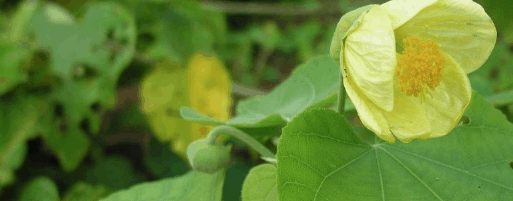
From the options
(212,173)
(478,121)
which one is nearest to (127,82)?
(212,173)

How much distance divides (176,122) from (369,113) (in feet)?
4.74

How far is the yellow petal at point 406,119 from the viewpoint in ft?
2.46

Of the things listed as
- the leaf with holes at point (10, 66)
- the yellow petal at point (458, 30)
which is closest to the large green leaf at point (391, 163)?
the yellow petal at point (458, 30)

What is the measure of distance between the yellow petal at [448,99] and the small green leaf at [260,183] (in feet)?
0.73

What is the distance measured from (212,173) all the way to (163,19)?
59.4 inches

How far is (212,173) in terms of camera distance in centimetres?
94

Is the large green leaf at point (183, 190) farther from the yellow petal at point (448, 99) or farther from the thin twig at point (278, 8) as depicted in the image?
the thin twig at point (278, 8)

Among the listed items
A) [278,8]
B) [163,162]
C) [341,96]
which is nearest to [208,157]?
[341,96]

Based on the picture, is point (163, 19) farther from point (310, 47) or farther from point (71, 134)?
point (310, 47)

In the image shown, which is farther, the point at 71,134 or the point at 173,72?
the point at 173,72

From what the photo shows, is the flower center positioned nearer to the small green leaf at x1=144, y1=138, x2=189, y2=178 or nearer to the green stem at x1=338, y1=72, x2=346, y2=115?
the green stem at x1=338, y1=72, x2=346, y2=115

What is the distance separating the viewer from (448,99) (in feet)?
2.64

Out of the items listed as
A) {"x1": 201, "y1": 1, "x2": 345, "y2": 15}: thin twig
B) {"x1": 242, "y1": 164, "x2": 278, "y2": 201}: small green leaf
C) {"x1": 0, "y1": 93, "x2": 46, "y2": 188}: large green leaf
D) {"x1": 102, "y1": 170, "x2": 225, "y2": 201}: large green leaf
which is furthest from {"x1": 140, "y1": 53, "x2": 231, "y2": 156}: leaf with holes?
{"x1": 242, "y1": 164, "x2": 278, "y2": 201}: small green leaf

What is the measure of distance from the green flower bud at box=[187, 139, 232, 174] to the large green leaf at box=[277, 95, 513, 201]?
0.19m
